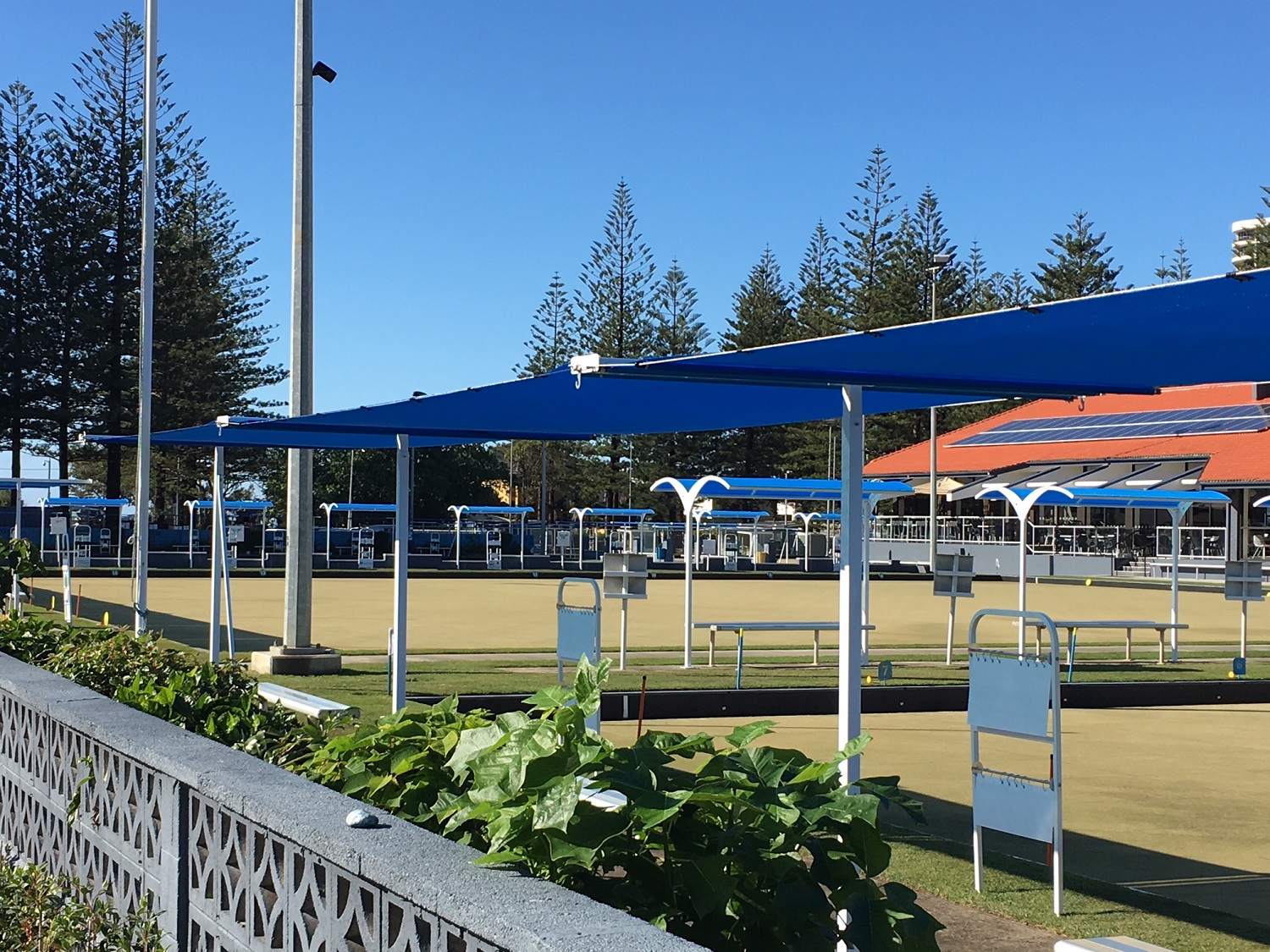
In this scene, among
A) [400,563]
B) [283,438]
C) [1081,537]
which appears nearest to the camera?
[400,563]

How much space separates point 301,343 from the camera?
13211mm

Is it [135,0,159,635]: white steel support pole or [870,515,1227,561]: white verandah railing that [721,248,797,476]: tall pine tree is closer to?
[870,515,1227,561]: white verandah railing

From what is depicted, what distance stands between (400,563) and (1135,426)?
44224 mm

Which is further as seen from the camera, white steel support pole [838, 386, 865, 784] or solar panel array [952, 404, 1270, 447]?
solar panel array [952, 404, 1270, 447]

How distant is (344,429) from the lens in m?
8.19

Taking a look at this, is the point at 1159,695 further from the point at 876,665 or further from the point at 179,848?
the point at 179,848

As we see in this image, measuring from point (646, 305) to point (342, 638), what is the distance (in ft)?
153

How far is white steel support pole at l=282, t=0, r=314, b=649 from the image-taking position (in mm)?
12695

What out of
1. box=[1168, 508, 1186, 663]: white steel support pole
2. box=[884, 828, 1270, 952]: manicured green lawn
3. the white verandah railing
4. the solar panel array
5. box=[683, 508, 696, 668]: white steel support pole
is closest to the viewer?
box=[884, 828, 1270, 952]: manicured green lawn

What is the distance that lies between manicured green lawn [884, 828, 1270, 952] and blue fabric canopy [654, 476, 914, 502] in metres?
10.6

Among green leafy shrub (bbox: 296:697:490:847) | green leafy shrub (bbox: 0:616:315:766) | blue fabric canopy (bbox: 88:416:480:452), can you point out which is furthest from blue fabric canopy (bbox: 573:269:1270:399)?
blue fabric canopy (bbox: 88:416:480:452)


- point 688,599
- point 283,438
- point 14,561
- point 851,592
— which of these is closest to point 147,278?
point 14,561

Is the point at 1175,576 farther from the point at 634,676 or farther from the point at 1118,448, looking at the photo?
the point at 1118,448

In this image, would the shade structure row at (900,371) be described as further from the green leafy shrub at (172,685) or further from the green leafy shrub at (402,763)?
the green leafy shrub at (402,763)
